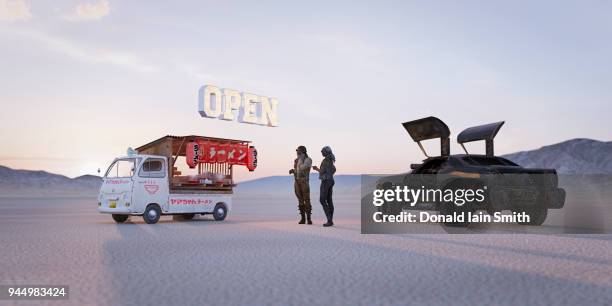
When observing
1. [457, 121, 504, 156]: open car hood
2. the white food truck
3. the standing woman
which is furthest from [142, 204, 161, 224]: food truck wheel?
[457, 121, 504, 156]: open car hood

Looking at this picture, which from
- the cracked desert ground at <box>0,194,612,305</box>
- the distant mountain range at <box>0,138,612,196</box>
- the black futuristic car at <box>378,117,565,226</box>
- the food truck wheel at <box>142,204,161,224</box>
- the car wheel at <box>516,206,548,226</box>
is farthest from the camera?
the distant mountain range at <box>0,138,612,196</box>

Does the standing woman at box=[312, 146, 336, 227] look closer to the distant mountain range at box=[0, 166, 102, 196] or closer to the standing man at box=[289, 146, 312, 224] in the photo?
the standing man at box=[289, 146, 312, 224]

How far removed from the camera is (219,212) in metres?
19.3

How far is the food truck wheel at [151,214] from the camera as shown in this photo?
1747 centimetres

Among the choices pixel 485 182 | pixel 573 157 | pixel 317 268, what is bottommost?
pixel 317 268

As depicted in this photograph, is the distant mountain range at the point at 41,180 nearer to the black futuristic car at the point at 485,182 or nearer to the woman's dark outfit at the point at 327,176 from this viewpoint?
the woman's dark outfit at the point at 327,176

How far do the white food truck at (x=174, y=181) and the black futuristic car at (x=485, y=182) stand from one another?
216 inches

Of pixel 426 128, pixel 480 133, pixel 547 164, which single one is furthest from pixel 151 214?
pixel 547 164

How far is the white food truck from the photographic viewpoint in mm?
17359

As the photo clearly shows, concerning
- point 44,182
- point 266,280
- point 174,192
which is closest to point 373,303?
point 266,280

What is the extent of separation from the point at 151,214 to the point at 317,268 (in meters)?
10.7

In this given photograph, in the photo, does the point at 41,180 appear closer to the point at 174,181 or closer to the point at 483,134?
the point at 174,181

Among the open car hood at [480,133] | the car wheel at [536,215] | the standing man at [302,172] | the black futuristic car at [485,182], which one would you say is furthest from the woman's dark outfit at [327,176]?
the car wheel at [536,215]

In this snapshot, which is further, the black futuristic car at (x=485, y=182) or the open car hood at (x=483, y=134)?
the open car hood at (x=483, y=134)
